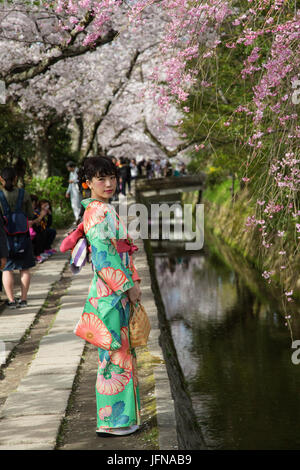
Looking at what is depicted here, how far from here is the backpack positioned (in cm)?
805

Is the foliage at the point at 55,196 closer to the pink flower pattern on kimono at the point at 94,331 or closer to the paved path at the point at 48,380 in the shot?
the paved path at the point at 48,380

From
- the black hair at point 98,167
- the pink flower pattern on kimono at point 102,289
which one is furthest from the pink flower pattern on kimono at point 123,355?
the black hair at point 98,167

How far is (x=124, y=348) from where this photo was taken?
4238 mm

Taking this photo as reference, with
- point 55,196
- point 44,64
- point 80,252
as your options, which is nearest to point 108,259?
point 80,252

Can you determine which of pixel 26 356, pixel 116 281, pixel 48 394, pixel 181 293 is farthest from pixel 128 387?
pixel 181 293

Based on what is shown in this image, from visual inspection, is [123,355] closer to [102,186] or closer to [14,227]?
[102,186]

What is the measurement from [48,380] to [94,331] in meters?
1.41

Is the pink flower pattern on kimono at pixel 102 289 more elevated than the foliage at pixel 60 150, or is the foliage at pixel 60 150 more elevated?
the foliage at pixel 60 150

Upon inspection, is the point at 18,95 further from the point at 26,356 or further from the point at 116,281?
the point at 116,281

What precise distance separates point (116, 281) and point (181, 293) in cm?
1012

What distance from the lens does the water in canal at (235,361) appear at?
6961 millimetres

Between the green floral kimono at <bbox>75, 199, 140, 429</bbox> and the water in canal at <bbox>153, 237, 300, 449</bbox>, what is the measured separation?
2.67 meters

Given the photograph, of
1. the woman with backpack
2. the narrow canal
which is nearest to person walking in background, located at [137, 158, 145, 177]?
the narrow canal

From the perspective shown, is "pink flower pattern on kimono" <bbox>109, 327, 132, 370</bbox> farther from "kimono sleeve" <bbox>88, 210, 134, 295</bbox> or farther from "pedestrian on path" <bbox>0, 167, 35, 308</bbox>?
"pedestrian on path" <bbox>0, 167, 35, 308</bbox>
